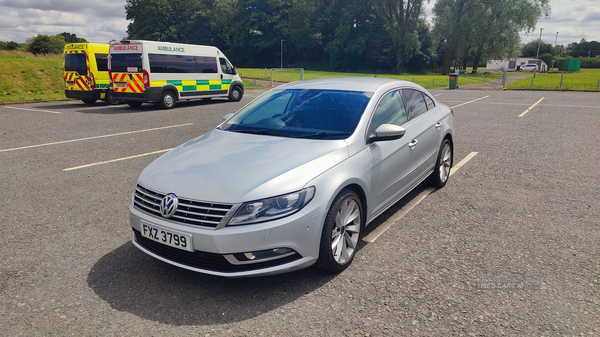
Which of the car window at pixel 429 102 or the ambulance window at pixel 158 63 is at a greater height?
the ambulance window at pixel 158 63

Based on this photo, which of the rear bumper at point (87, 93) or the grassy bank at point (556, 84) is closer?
the rear bumper at point (87, 93)

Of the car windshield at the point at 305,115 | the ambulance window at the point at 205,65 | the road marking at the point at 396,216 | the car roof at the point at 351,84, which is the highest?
the ambulance window at the point at 205,65

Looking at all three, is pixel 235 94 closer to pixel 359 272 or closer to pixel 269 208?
pixel 359 272

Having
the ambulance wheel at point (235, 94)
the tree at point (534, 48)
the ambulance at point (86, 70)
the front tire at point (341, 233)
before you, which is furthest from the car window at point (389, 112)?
the tree at point (534, 48)

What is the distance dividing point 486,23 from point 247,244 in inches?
2043

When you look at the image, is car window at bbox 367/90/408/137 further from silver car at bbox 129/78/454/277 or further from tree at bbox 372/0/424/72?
tree at bbox 372/0/424/72

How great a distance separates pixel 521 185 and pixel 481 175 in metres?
0.67

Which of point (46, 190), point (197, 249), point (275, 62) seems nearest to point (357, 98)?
point (197, 249)

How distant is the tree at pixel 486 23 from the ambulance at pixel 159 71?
39.8 meters

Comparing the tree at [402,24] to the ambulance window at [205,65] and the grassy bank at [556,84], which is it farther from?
the ambulance window at [205,65]

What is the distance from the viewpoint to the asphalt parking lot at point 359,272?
279cm

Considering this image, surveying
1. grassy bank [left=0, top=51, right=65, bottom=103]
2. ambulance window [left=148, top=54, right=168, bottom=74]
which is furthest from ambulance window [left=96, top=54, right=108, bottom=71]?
grassy bank [left=0, top=51, right=65, bottom=103]

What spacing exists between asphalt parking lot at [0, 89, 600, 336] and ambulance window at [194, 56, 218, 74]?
10330 millimetres

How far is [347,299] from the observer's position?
3.07 m
